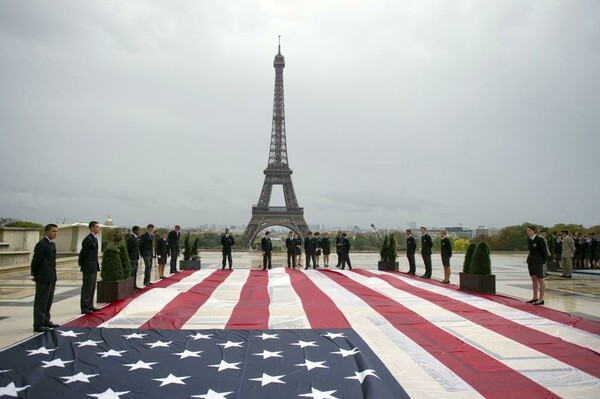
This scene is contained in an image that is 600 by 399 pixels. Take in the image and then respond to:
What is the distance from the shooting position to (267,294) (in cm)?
957

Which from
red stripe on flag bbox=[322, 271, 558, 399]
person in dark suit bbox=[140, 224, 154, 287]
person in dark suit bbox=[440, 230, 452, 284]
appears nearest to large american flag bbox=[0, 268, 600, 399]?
red stripe on flag bbox=[322, 271, 558, 399]

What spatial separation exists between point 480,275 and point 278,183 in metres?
52.4

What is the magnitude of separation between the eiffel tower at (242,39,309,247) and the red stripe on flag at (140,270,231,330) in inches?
1615

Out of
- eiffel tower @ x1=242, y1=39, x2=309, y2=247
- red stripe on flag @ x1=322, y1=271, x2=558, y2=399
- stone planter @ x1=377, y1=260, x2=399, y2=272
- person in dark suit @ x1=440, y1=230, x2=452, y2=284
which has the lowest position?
red stripe on flag @ x1=322, y1=271, x2=558, y2=399

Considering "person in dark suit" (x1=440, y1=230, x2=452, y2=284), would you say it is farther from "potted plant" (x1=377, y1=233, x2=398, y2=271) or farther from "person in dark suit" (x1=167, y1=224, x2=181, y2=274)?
"person in dark suit" (x1=167, y1=224, x2=181, y2=274)

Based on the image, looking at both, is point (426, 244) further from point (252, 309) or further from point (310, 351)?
point (310, 351)

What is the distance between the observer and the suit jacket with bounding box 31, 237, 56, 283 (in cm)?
668

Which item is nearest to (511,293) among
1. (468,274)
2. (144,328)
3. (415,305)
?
(468,274)

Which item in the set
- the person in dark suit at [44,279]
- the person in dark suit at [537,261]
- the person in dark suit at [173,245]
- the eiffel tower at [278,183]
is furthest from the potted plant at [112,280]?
the eiffel tower at [278,183]

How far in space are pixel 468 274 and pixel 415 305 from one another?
8.93 ft

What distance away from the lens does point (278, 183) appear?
202 feet

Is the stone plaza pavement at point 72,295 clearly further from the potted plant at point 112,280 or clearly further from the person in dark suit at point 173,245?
the person in dark suit at point 173,245

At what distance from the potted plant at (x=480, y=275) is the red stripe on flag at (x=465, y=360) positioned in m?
3.03

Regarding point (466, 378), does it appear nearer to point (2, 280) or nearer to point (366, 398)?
point (366, 398)
